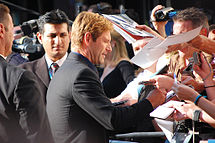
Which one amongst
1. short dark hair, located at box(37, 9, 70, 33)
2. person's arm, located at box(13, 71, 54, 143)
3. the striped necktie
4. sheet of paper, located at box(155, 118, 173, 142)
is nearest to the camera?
person's arm, located at box(13, 71, 54, 143)

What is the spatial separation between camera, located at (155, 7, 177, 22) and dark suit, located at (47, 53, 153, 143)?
3.49 ft

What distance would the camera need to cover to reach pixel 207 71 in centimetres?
251

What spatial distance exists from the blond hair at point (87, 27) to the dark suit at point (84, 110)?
0.22m

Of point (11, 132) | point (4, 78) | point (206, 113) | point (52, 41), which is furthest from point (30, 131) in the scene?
point (52, 41)

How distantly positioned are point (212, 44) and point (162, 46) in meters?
0.56

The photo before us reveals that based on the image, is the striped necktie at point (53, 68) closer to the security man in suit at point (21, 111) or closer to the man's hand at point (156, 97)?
the man's hand at point (156, 97)

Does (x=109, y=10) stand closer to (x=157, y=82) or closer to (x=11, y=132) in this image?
(x=157, y=82)

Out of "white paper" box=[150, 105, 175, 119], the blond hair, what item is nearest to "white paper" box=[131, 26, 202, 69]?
A: "white paper" box=[150, 105, 175, 119]

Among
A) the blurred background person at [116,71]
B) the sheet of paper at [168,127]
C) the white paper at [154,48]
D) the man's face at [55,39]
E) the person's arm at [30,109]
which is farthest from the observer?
the blurred background person at [116,71]

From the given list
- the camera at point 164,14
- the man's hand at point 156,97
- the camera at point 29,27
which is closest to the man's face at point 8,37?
the man's hand at point 156,97

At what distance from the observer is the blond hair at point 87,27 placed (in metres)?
2.62

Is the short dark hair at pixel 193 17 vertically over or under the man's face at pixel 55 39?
over

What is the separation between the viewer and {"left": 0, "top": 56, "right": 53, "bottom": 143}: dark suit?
1.97 m

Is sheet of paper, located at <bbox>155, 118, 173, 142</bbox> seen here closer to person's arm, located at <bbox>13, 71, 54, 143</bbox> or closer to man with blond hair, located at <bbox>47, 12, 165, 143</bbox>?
man with blond hair, located at <bbox>47, 12, 165, 143</bbox>
